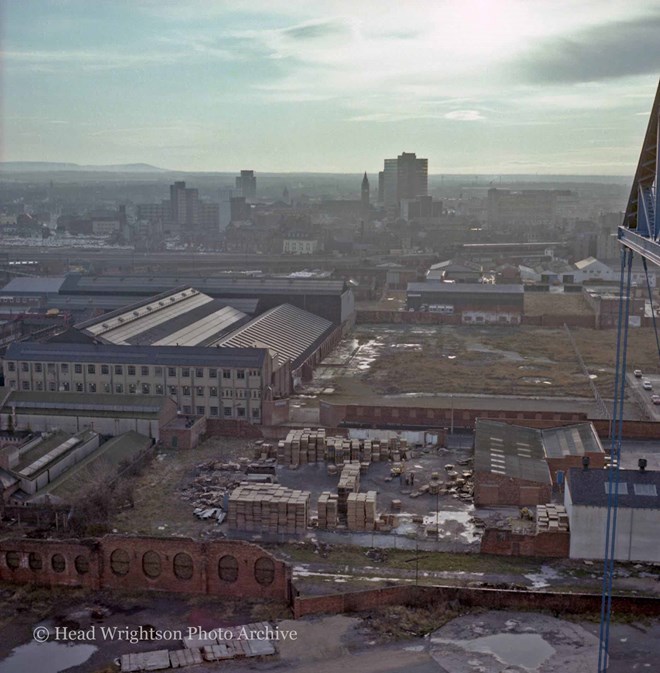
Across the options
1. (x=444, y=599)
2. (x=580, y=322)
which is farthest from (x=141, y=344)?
(x=580, y=322)

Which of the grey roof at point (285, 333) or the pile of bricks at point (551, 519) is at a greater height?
the grey roof at point (285, 333)

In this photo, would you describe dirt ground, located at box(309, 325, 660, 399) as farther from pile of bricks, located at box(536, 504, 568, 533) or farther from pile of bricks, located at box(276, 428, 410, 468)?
pile of bricks, located at box(536, 504, 568, 533)

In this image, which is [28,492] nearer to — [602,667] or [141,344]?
[141,344]

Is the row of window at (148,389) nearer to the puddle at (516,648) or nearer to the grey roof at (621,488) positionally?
the grey roof at (621,488)

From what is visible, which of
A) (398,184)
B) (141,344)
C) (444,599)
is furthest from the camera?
(398,184)

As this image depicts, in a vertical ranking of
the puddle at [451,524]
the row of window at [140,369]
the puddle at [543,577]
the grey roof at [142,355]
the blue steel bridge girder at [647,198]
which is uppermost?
the blue steel bridge girder at [647,198]

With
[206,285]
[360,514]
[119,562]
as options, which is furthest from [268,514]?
[206,285]

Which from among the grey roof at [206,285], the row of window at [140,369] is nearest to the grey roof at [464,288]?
the grey roof at [206,285]
